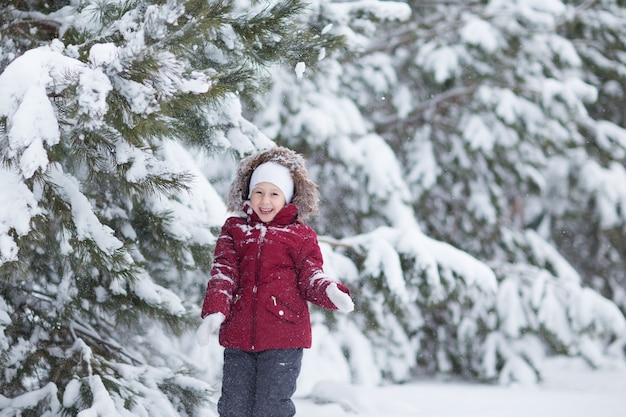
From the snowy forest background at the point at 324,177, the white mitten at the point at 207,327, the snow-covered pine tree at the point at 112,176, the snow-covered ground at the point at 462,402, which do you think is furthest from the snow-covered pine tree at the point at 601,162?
the white mitten at the point at 207,327

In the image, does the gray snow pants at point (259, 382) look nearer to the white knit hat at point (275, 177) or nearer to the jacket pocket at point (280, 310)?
the jacket pocket at point (280, 310)

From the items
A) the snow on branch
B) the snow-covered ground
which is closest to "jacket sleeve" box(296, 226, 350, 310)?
the snow on branch

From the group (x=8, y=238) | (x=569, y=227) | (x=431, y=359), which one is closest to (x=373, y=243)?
(x=8, y=238)

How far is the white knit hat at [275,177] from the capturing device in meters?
3.20

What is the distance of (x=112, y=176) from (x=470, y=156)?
6820 millimetres

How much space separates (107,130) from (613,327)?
6439 mm

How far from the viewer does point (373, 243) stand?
16.5ft

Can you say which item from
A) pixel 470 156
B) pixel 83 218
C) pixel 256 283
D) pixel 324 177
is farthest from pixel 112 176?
pixel 470 156

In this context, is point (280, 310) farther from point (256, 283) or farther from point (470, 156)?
point (470, 156)

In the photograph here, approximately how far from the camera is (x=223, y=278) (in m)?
3.04

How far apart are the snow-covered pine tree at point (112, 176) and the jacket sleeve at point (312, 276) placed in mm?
594

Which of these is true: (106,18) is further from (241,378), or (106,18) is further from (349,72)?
(349,72)

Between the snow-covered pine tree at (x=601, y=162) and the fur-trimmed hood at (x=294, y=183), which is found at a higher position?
the fur-trimmed hood at (x=294, y=183)

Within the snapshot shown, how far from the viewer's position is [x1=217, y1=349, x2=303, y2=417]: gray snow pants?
3062 mm
